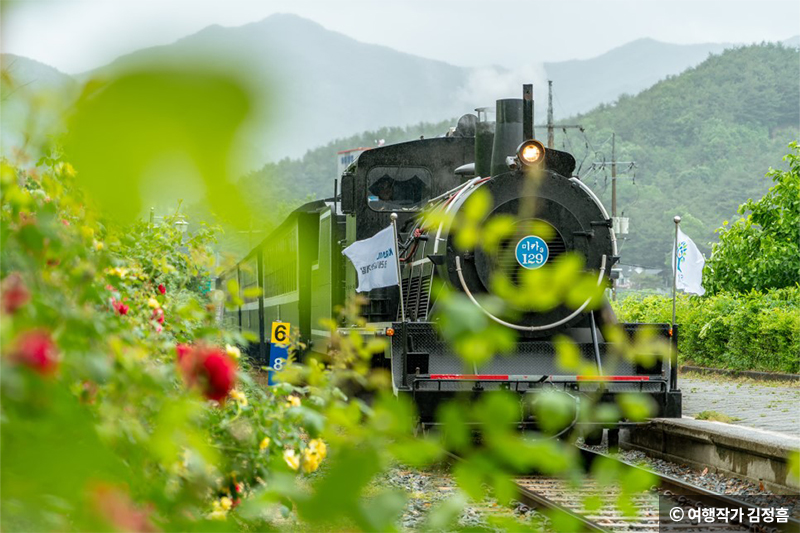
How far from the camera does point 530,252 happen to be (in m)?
8.77

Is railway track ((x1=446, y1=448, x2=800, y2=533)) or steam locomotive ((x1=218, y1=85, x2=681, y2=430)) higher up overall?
steam locomotive ((x1=218, y1=85, x2=681, y2=430))

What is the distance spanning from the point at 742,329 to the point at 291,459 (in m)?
17.9

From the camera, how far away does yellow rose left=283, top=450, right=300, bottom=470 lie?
2.64 meters

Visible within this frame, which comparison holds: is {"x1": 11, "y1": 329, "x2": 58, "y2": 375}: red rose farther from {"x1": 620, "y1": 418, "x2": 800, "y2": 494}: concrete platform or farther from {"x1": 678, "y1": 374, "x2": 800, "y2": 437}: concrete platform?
{"x1": 678, "y1": 374, "x2": 800, "y2": 437}: concrete platform

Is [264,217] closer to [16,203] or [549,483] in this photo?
[16,203]

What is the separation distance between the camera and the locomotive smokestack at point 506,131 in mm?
9516

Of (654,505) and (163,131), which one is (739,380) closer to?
(654,505)

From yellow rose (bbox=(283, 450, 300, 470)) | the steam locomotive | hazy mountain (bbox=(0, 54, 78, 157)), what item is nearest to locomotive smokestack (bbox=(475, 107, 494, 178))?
the steam locomotive

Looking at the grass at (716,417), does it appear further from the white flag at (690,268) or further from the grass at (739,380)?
the grass at (739,380)

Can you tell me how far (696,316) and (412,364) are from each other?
45.7ft

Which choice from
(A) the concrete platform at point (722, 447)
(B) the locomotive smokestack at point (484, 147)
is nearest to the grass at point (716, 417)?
(A) the concrete platform at point (722, 447)

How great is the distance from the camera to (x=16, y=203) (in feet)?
7.13

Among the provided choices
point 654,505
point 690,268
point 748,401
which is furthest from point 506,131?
point 748,401

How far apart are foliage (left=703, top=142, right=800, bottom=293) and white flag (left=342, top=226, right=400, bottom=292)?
13.8 metres
